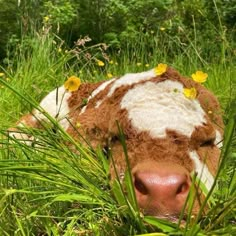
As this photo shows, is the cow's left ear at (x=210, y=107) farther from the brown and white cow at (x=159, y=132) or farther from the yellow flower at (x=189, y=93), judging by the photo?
the yellow flower at (x=189, y=93)

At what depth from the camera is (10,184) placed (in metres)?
3.20

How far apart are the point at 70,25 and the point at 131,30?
901 mm

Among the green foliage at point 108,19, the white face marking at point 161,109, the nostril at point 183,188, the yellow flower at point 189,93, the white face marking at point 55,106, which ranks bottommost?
the green foliage at point 108,19

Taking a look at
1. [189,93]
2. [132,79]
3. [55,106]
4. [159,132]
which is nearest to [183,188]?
[159,132]

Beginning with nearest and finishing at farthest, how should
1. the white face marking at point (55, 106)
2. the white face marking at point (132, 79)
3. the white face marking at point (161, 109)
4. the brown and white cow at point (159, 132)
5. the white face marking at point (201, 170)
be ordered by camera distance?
the brown and white cow at point (159, 132), the white face marking at point (201, 170), the white face marking at point (161, 109), the white face marking at point (132, 79), the white face marking at point (55, 106)

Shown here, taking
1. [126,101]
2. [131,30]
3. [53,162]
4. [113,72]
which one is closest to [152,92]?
[126,101]

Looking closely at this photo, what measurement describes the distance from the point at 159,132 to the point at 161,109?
20 cm

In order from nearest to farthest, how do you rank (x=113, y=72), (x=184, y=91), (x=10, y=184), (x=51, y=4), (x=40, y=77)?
(x=10, y=184), (x=184, y=91), (x=40, y=77), (x=113, y=72), (x=51, y=4)

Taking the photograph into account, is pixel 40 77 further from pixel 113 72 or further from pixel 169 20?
pixel 169 20

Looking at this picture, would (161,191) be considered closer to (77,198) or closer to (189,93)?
(77,198)

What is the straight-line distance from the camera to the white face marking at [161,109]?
3.21 meters

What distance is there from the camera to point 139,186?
2713 millimetres

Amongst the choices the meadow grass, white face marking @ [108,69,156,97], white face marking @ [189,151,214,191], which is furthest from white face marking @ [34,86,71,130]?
white face marking @ [189,151,214,191]

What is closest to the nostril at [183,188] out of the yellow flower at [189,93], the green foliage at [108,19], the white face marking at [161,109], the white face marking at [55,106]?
the white face marking at [161,109]
